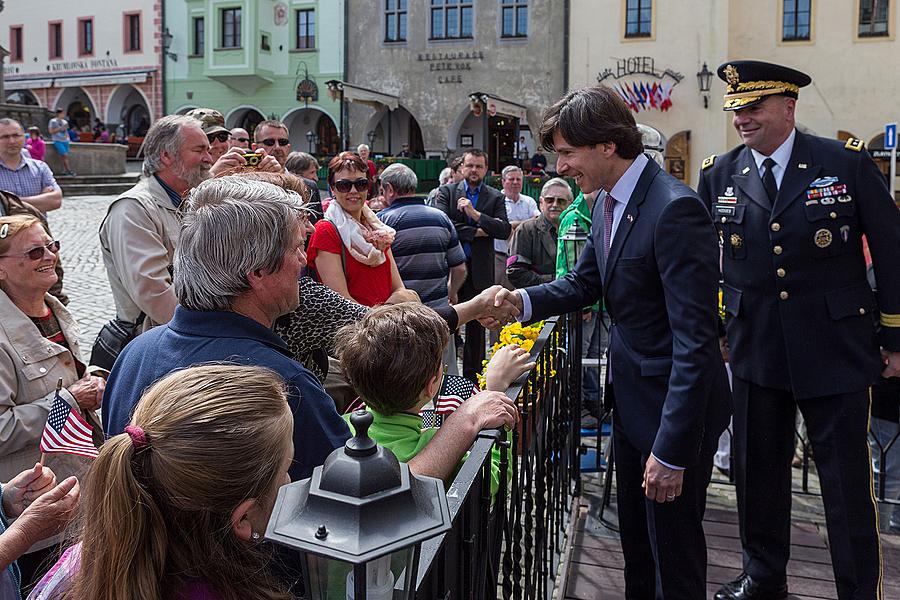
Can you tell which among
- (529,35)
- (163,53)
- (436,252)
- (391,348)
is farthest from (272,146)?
(163,53)

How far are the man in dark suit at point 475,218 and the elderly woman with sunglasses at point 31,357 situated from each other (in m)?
4.78

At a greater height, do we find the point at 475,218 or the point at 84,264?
the point at 475,218

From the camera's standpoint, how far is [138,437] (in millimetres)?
1445

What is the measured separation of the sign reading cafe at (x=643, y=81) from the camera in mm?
24906

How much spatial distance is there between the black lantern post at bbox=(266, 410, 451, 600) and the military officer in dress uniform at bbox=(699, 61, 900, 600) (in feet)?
7.94

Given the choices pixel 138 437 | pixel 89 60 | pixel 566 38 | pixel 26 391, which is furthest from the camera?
pixel 89 60

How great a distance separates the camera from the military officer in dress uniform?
3.19m

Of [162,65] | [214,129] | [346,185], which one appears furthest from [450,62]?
[346,185]

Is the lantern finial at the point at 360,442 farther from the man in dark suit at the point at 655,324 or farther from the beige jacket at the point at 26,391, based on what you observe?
the beige jacket at the point at 26,391

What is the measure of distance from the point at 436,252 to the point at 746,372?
282 cm

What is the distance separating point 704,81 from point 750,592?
2307cm

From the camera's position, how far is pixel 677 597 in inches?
112

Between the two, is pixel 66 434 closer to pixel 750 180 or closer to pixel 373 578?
pixel 373 578

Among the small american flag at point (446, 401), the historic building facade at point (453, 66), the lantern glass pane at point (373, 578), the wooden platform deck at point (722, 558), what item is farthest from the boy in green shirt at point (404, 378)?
the historic building facade at point (453, 66)
